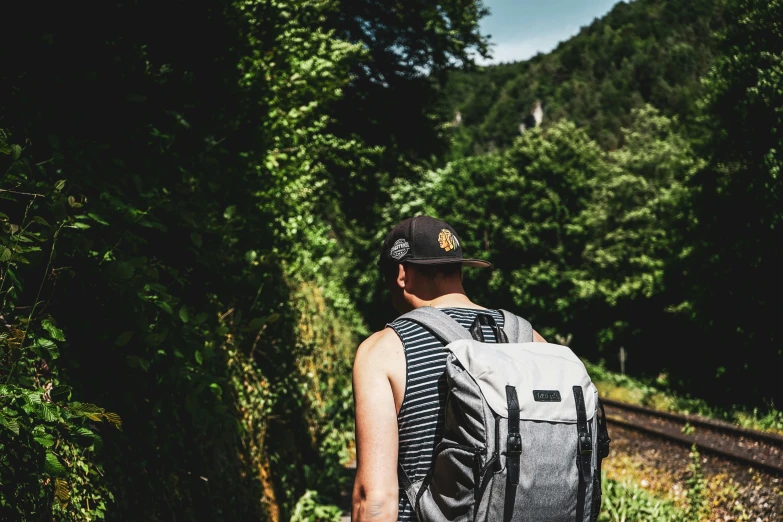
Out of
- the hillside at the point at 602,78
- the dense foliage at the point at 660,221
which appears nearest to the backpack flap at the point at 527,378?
the dense foliage at the point at 660,221

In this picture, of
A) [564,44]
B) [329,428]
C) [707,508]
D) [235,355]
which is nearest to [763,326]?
[707,508]

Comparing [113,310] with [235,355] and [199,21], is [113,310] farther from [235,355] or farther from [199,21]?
[199,21]

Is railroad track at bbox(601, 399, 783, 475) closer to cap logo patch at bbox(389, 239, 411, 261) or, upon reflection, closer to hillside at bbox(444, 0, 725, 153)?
cap logo patch at bbox(389, 239, 411, 261)

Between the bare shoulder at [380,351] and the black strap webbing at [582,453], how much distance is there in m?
0.58

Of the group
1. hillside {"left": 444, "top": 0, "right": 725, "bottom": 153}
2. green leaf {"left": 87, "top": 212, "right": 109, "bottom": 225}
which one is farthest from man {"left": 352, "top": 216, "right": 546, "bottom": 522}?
hillside {"left": 444, "top": 0, "right": 725, "bottom": 153}

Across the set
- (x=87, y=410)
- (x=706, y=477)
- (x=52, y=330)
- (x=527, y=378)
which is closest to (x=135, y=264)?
(x=52, y=330)

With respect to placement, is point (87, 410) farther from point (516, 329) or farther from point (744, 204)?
point (744, 204)

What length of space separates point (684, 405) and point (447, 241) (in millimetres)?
16992

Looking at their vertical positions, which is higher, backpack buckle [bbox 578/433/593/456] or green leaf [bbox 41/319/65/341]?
green leaf [bbox 41/319/65/341]

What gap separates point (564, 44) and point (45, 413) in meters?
134

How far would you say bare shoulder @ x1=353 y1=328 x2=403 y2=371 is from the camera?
2018 millimetres

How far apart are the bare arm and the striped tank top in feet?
0.19

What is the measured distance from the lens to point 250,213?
15.0ft

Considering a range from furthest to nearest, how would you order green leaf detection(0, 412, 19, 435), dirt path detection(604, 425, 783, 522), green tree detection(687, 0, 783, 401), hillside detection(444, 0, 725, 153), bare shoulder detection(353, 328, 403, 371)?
1. hillside detection(444, 0, 725, 153)
2. green tree detection(687, 0, 783, 401)
3. dirt path detection(604, 425, 783, 522)
4. bare shoulder detection(353, 328, 403, 371)
5. green leaf detection(0, 412, 19, 435)
